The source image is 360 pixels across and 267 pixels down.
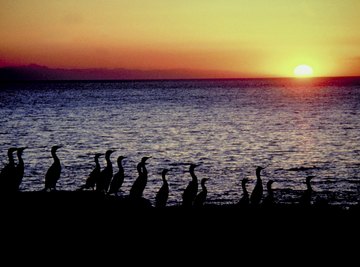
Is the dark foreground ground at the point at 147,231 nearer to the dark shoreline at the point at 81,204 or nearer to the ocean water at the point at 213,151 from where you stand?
the dark shoreline at the point at 81,204

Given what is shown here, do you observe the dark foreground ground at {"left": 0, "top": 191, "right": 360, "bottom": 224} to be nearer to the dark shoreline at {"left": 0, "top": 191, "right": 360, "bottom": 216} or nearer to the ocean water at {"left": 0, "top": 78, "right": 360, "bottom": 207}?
the dark shoreline at {"left": 0, "top": 191, "right": 360, "bottom": 216}

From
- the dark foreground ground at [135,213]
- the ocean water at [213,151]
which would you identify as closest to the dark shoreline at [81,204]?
the dark foreground ground at [135,213]

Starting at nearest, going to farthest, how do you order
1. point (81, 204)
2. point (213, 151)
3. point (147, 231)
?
1. point (147, 231)
2. point (81, 204)
3. point (213, 151)

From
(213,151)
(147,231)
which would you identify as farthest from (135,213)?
(213,151)

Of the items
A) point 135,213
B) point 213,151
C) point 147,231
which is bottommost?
point 213,151

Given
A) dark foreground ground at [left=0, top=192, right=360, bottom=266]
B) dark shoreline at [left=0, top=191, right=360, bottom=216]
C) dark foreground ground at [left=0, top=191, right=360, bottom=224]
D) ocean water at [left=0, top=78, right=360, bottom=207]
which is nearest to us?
dark foreground ground at [left=0, top=192, right=360, bottom=266]

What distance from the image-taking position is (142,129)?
6944 centimetres

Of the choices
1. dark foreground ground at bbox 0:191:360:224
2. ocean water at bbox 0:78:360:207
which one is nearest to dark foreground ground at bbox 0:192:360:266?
dark foreground ground at bbox 0:191:360:224

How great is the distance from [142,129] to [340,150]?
2807 centimetres

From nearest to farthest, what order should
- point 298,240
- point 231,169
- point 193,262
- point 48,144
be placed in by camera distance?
point 193,262 → point 298,240 → point 231,169 → point 48,144

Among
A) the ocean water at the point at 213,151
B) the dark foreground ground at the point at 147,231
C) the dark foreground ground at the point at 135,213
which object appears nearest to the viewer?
the dark foreground ground at the point at 147,231

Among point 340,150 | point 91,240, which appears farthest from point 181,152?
point 91,240

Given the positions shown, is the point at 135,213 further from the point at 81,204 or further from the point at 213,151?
the point at 213,151

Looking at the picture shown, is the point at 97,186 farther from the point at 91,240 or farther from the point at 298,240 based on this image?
the point at 298,240
